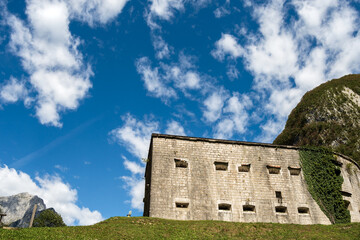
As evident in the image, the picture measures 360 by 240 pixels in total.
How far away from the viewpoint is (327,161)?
2911cm

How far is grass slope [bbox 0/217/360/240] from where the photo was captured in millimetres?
18109

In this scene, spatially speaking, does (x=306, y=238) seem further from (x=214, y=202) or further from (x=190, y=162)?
(x=190, y=162)

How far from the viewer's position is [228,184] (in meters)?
26.3

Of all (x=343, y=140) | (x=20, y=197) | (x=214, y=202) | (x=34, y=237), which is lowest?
(x=34, y=237)

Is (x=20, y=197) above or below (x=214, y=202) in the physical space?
above

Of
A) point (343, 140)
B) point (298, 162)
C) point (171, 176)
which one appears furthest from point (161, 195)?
point (343, 140)

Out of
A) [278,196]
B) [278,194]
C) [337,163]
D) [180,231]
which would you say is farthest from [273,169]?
[180,231]

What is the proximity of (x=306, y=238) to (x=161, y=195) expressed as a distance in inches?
436

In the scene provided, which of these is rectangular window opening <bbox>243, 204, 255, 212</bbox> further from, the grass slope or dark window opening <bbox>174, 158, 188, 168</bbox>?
dark window opening <bbox>174, 158, 188, 168</bbox>

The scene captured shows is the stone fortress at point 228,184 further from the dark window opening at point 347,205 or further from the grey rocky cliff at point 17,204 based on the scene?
the grey rocky cliff at point 17,204

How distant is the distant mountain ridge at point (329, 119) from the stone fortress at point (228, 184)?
20.5 metres

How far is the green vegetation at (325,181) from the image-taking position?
26.9 meters

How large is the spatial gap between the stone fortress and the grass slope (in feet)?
7.80

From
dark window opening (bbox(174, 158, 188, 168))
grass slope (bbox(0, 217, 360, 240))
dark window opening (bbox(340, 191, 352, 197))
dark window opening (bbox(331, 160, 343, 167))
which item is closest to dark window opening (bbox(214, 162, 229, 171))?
dark window opening (bbox(174, 158, 188, 168))
